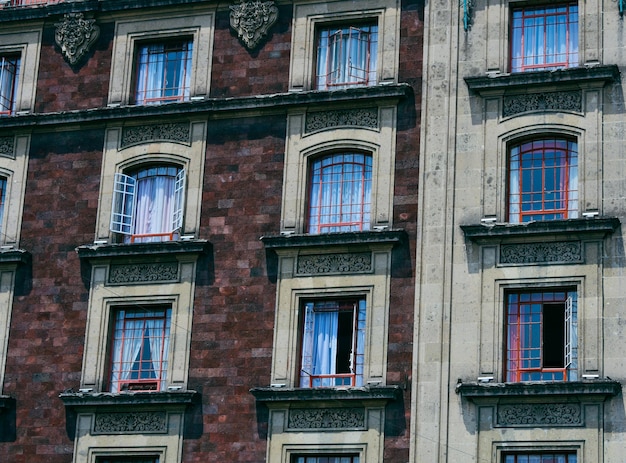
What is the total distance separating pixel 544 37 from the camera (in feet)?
154

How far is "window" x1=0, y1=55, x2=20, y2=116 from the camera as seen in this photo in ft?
169

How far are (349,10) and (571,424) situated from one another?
13.9 m

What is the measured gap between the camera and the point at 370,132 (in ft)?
154

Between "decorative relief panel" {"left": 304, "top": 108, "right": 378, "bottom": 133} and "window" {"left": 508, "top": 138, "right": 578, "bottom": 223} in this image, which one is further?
"decorative relief panel" {"left": 304, "top": 108, "right": 378, "bottom": 133}

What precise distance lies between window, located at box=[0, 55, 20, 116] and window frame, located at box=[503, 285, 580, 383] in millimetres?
16963

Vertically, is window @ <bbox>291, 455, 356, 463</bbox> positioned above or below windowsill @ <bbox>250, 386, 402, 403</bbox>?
below

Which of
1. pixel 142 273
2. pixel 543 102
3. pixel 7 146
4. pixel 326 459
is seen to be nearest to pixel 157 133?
pixel 142 273

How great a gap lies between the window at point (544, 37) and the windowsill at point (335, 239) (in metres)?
5.93

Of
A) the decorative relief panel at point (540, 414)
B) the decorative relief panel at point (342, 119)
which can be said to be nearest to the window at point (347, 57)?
the decorative relief panel at point (342, 119)

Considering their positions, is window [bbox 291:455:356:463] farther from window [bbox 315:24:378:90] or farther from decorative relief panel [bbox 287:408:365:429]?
window [bbox 315:24:378:90]

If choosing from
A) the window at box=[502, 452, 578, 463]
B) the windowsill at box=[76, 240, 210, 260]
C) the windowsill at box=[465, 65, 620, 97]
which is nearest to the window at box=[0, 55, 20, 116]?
the windowsill at box=[76, 240, 210, 260]

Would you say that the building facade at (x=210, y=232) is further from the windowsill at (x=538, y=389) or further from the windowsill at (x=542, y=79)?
the windowsill at (x=542, y=79)

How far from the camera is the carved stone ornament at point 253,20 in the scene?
1934 inches

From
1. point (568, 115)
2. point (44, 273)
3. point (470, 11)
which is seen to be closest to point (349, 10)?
point (470, 11)
